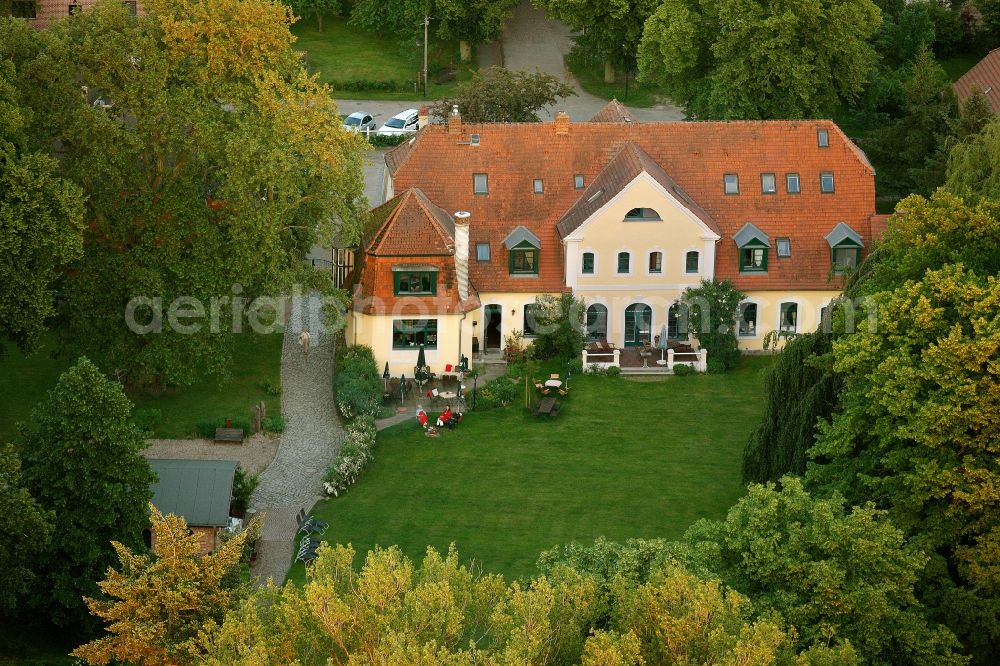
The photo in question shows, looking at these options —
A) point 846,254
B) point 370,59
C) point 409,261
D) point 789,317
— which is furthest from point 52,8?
point 846,254

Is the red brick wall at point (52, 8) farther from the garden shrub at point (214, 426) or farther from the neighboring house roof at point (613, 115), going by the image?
the garden shrub at point (214, 426)

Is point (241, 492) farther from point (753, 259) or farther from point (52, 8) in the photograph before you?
point (52, 8)

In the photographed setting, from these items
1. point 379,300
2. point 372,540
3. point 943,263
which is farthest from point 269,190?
point 943,263

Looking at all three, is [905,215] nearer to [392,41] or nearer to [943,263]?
[943,263]

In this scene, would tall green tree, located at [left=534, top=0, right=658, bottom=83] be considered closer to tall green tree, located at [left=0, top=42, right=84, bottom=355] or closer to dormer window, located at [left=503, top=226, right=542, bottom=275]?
dormer window, located at [left=503, top=226, right=542, bottom=275]

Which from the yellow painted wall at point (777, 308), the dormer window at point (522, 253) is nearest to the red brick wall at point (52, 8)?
the dormer window at point (522, 253)

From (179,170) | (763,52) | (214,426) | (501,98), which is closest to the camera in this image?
(179,170)
